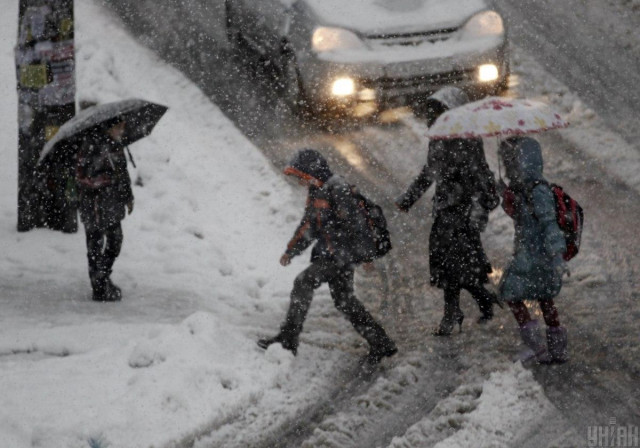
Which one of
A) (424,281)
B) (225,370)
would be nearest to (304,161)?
(225,370)

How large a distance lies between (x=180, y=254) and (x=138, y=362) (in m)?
2.42

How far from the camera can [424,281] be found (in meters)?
7.62

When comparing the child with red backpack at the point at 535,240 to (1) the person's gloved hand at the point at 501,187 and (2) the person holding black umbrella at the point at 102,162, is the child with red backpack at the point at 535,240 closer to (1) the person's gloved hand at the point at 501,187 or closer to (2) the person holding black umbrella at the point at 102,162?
(1) the person's gloved hand at the point at 501,187

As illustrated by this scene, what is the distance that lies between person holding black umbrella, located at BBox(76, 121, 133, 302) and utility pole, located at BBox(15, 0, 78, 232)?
35.0 inches

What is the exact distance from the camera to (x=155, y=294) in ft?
24.4

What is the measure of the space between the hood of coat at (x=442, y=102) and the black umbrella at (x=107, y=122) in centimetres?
198

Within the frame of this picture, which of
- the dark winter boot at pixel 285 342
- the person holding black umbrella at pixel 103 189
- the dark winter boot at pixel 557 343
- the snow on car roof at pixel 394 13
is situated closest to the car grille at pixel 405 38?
the snow on car roof at pixel 394 13

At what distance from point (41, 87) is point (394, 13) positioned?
402 centimetres

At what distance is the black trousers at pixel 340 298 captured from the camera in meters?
6.12

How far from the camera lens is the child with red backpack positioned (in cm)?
566

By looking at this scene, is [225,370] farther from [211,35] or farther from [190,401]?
[211,35]

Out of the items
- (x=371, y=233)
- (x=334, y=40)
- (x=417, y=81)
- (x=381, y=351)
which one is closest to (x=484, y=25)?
(x=417, y=81)

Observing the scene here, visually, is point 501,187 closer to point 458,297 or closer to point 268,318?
point 458,297

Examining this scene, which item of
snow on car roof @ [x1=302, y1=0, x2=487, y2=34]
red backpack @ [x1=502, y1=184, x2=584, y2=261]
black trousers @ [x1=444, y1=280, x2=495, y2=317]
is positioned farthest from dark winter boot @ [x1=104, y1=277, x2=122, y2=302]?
snow on car roof @ [x1=302, y1=0, x2=487, y2=34]
